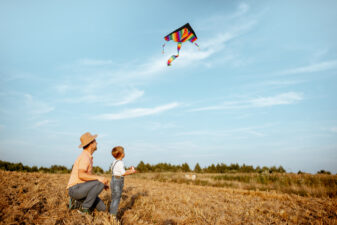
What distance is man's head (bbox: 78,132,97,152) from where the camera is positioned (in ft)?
16.1

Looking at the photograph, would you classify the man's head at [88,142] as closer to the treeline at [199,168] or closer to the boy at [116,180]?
the boy at [116,180]

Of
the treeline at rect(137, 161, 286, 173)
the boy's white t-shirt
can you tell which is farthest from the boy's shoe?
the treeline at rect(137, 161, 286, 173)

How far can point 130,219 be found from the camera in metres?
4.98

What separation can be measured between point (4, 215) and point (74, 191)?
1189 millimetres

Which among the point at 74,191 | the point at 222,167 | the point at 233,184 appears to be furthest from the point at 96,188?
the point at 222,167

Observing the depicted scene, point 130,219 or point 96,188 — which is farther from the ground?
point 96,188

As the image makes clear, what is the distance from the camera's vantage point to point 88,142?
490cm

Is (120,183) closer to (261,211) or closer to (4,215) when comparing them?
(4,215)

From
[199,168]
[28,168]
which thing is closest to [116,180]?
[28,168]

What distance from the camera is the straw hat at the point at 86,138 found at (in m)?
4.90

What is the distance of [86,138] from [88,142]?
13cm

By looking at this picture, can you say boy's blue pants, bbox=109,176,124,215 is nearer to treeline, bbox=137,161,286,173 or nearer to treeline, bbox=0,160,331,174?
treeline, bbox=0,160,331,174

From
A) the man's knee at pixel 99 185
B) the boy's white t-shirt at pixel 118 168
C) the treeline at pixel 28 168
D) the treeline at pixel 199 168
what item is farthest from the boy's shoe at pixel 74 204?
the treeline at pixel 199 168

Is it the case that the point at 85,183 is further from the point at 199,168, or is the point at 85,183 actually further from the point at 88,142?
the point at 199,168
